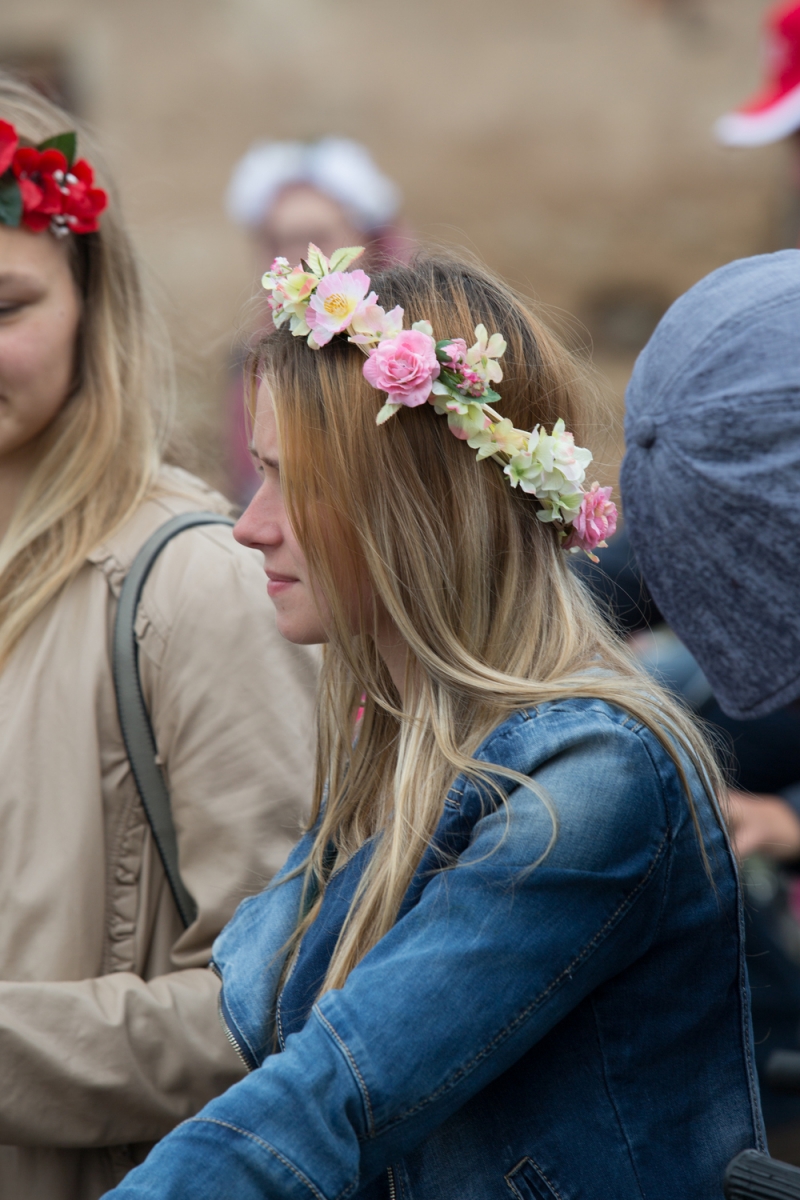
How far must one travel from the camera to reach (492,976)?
1.19 meters

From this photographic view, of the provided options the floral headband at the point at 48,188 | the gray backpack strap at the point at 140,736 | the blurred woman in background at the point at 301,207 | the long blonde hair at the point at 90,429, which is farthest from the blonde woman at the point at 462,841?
the blurred woman in background at the point at 301,207

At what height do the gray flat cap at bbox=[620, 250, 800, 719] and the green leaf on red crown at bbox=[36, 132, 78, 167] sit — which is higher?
the green leaf on red crown at bbox=[36, 132, 78, 167]

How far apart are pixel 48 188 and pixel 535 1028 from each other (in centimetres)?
154

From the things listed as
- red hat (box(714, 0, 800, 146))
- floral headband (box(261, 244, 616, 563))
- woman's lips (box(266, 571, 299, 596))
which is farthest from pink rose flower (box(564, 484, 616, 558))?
red hat (box(714, 0, 800, 146))

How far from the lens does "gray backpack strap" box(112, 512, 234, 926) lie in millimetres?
1829

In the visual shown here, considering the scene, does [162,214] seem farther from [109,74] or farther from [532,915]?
[532,915]

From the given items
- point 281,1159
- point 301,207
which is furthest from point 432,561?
point 301,207

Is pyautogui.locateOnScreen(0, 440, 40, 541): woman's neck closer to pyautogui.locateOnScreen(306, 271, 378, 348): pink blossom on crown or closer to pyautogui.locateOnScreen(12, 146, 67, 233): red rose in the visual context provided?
pyautogui.locateOnScreen(12, 146, 67, 233): red rose

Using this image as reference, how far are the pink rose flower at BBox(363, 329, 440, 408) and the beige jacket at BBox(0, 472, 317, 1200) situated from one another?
564 millimetres

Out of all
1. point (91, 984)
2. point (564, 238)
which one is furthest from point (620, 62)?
point (91, 984)

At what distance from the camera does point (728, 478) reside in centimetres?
111

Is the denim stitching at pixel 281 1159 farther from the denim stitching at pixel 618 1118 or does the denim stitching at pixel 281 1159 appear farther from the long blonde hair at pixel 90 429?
the long blonde hair at pixel 90 429

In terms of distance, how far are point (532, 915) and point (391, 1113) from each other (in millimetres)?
229

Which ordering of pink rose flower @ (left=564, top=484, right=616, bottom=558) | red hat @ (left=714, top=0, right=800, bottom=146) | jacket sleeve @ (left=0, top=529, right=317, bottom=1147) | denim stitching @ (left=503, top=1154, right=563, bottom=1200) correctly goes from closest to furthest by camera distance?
1. denim stitching @ (left=503, top=1154, right=563, bottom=1200)
2. pink rose flower @ (left=564, top=484, right=616, bottom=558)
3. jacket sleeve @ (left=0, top=529, right=317, bottom=1147)
4. red hat @ (left=714, top=0, right=800, bottom=146)
